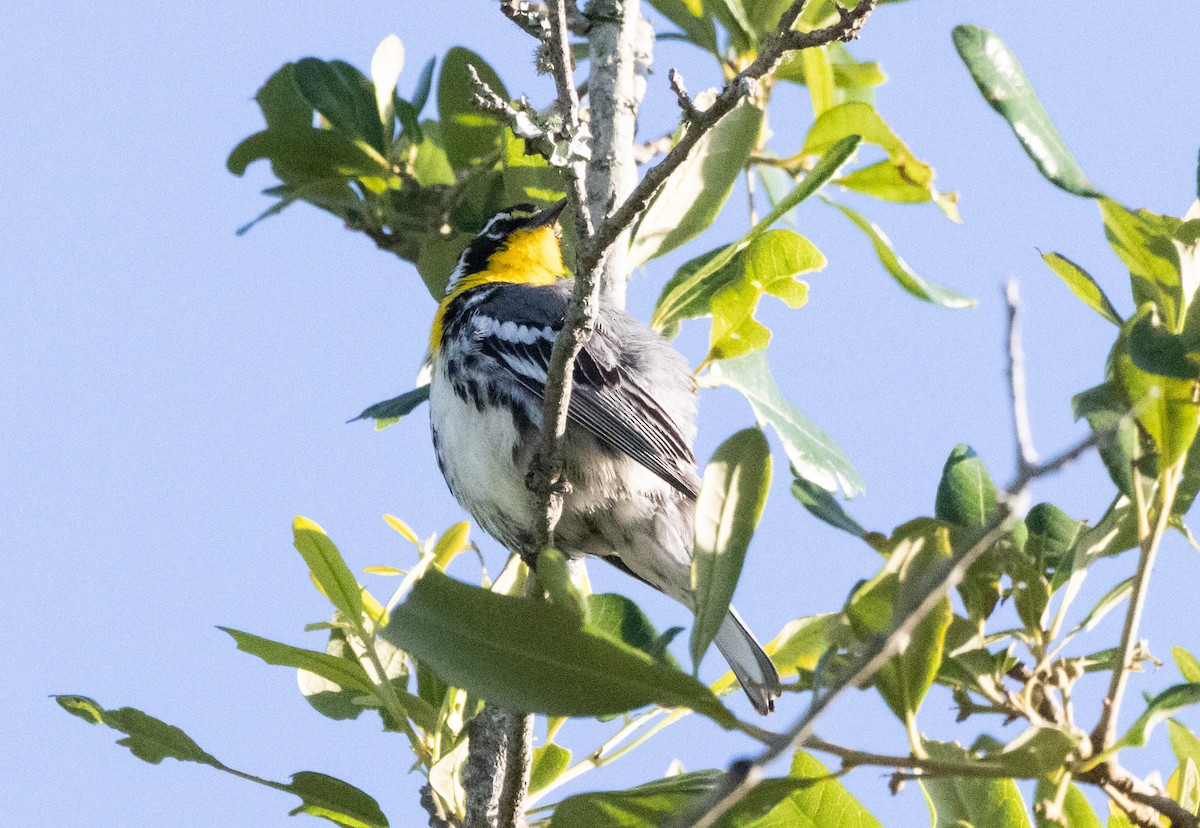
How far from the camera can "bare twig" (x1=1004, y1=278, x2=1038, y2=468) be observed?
4.18 ft

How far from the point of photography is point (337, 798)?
2.89 m

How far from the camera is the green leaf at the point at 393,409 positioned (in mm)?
4074

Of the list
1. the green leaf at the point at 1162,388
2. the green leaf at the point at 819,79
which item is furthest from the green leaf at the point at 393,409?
the green leaf at the point at 1162,388

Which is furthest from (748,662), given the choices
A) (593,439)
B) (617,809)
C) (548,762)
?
(617,809)

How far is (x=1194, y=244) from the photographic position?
2299 millimetres

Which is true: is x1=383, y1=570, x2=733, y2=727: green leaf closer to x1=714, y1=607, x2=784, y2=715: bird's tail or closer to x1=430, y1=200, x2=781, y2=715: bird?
x1=714, y1=607, x2=784, y2=715: bird's tail

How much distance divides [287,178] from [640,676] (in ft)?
10.3

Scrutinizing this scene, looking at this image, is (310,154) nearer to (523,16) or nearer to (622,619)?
(523,16)

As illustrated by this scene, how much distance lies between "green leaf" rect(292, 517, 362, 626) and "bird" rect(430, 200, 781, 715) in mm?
850

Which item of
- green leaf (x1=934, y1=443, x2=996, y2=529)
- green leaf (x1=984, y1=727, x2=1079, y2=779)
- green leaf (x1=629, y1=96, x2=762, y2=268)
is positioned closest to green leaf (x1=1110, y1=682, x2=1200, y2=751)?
green leaf (x1=984, y1=727, x2=1079, y2=779)

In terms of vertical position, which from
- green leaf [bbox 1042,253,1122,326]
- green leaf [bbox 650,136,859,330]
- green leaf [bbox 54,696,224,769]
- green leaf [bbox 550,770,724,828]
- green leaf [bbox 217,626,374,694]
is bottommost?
green leaf [bbox 550,770,724,828]

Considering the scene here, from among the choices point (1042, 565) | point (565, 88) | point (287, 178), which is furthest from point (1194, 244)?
point (287, 178)

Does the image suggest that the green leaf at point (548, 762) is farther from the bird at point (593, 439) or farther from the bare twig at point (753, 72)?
the bare twig at point (753, 72)

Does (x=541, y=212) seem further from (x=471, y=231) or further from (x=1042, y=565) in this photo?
(x=1042, y=565)
